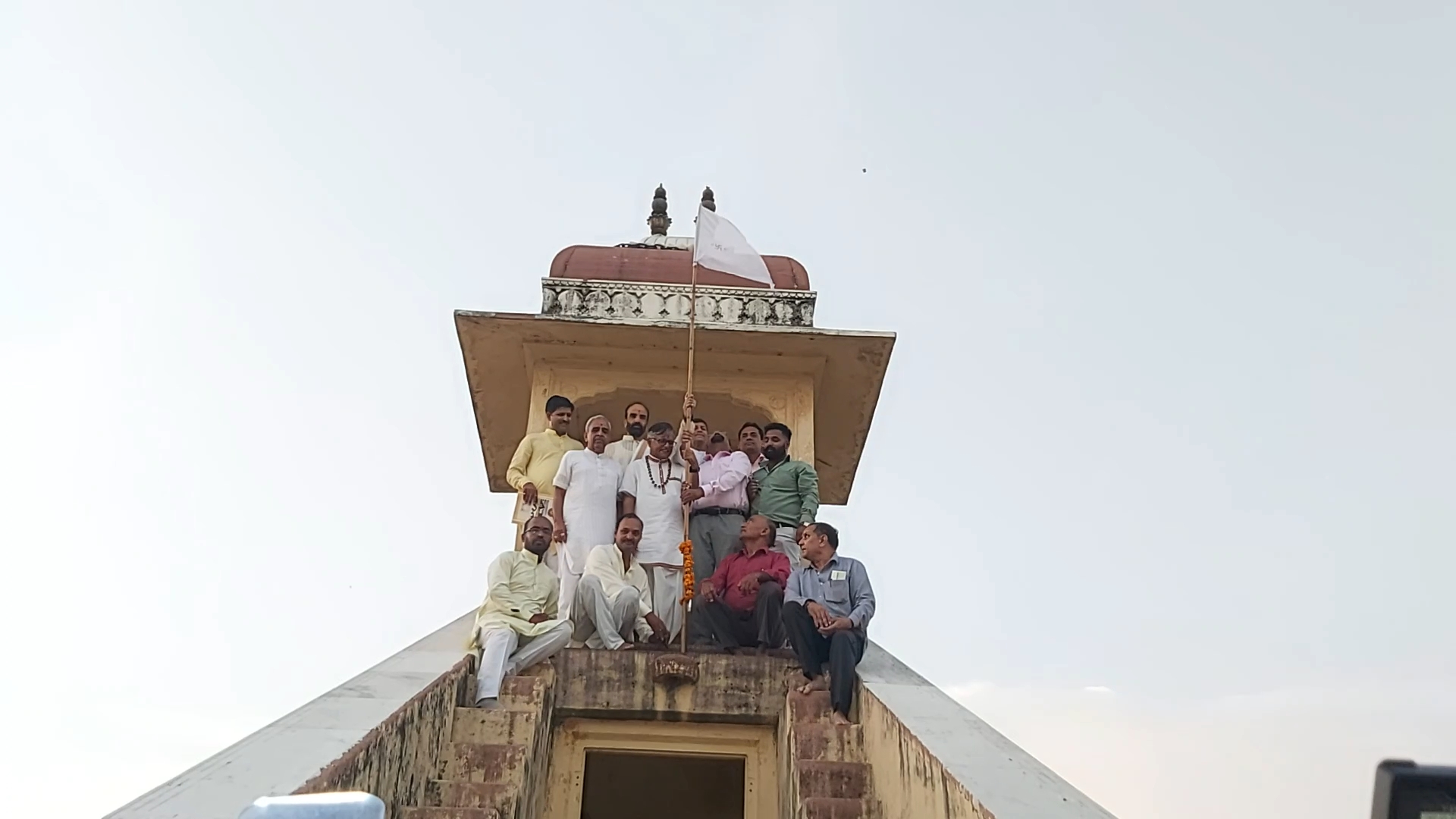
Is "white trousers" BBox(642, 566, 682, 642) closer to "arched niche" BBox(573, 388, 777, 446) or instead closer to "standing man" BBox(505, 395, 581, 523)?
"standing man" BBox(505, 395, 581, 523)

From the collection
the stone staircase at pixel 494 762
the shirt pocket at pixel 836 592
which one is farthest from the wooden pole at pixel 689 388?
the stone staircase at pixel 494 762

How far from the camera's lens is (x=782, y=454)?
8344mm

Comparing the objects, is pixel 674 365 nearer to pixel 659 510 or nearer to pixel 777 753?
pixel 659 510

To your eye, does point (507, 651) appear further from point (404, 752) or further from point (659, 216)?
point (659, 216)

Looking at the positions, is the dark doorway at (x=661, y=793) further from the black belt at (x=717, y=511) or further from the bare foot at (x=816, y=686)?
the bare foot at (x=816, y=686)

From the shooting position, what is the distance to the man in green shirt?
7.82 m

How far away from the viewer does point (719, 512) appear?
7.99 m

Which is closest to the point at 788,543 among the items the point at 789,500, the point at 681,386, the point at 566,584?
the point at 789,500

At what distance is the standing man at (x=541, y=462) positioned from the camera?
8.23 m

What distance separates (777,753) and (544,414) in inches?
159

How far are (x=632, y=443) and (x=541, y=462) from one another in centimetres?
68

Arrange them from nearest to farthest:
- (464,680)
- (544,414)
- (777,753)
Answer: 1. (464,680)
2. (777,753)
3. (544,414)

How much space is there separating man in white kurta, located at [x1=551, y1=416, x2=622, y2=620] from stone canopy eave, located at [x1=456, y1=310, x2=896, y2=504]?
4.72 feet

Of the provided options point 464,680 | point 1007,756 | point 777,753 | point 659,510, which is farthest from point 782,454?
point 1007,756
